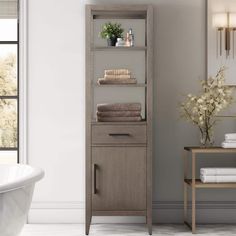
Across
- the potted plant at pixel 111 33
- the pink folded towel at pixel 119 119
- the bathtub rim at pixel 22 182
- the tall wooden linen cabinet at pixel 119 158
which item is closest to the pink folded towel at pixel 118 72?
the tall wooden linen cabinet at pixel 119 158

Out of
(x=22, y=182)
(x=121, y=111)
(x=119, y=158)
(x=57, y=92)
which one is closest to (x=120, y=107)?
(x=121, y=111)

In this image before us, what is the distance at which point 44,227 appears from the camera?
513 cm

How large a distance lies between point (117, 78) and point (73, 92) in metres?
0.53

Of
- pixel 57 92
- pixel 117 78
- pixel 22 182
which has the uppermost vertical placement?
pixel 117 78

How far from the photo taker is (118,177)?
493 cm

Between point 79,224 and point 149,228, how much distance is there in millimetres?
732

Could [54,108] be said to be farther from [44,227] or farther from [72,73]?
[44,227]

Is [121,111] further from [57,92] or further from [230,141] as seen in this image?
[230,141]

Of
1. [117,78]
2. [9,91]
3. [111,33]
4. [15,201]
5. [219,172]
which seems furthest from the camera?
[9,91]

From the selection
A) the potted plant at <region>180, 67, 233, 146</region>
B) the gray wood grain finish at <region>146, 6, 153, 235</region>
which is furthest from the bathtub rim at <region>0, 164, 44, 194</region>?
the potted plant at <region>180, 67, 233, 146</region>

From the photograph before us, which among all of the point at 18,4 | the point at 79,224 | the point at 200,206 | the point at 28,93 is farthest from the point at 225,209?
the point at 18,4

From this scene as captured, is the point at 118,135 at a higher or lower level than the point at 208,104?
lower

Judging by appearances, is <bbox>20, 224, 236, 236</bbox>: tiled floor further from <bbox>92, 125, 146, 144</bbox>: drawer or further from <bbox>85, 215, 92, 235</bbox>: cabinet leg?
<bbox>92, 125, 146, 144</bbox>: drawer

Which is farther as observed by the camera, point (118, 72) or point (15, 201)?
point (118, 72)
